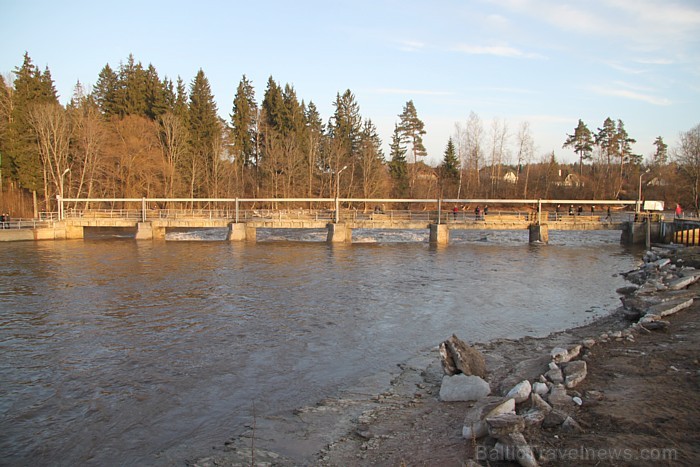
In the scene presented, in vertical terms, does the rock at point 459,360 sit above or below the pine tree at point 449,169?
below

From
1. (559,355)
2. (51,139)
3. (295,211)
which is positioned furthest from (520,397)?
(51,139)

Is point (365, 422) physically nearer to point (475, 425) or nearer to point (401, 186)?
point (475, 425)

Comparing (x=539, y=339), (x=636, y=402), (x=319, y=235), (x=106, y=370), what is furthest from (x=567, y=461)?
(x=319, y=235)

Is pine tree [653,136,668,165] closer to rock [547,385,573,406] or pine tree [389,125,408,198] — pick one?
pine tree [389,125,408,198]

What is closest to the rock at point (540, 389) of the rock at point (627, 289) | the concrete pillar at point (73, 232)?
the rock at point (627, 289)

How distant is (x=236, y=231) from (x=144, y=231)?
9.69 metres

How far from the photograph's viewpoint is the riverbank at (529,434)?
5.84 metres

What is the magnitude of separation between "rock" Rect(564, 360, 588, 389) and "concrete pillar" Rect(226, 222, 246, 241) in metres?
41.4

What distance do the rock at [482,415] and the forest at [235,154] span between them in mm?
41574

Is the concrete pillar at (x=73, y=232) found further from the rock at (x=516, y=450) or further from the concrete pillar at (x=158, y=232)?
the rock at (x=516, y=450)

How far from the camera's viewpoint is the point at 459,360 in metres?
9.68

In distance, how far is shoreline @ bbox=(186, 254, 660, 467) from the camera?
7.00 m

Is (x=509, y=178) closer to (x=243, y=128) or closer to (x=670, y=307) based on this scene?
(x=243, y=128)

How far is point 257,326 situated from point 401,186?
64.4 m
